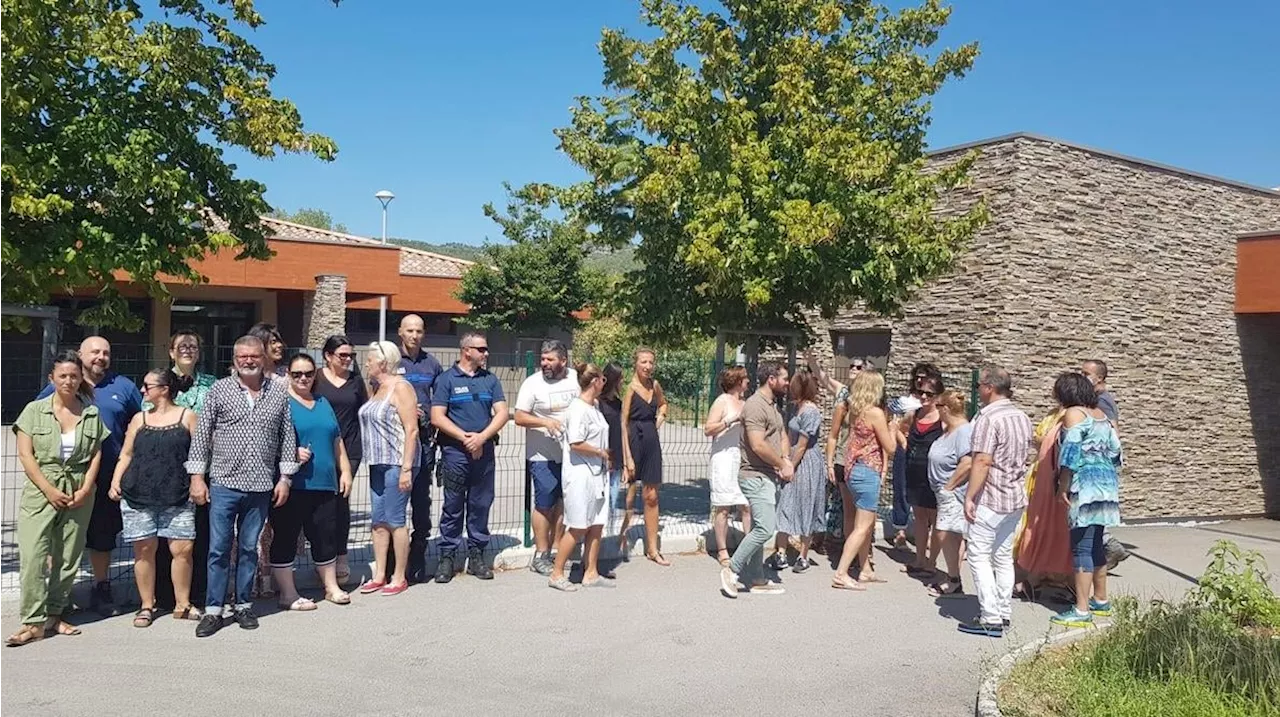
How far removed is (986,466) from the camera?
629 cm

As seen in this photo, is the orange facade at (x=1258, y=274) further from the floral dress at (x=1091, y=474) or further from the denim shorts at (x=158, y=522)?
the denim shorts at (x=158, y=522)

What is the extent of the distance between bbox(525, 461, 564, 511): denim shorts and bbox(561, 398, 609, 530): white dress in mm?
350

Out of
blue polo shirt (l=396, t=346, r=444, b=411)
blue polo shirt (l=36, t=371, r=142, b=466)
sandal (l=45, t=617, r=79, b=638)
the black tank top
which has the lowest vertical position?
sandal (l=45, t=617, r=79, b=638)

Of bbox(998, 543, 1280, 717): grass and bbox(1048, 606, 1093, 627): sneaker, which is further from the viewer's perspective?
bbox(1048, 606, 1093, 627): sneaker

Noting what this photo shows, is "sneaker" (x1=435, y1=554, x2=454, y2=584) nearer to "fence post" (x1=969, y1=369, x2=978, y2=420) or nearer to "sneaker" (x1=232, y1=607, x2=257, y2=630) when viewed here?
"sneaker" (x1=232, y1=607, x2=257, y2=630)

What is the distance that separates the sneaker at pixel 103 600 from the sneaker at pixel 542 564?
299cm

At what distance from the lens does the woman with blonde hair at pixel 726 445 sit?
7.33 m

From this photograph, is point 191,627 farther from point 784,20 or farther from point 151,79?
point 784,20

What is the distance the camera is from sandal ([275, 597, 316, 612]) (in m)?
6.30

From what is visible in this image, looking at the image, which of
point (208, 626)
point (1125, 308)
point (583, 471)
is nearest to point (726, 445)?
point (583, 471)

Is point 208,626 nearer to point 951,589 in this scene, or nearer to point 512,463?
point 951,589

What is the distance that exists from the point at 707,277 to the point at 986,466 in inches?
147

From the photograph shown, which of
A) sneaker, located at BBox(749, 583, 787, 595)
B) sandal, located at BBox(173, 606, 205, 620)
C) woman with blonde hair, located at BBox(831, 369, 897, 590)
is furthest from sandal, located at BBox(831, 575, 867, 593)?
sandal, located at BBox(173, 606, 205, 620)

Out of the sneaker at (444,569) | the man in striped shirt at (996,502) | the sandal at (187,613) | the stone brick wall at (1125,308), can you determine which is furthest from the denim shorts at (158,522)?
the stone brick wall at (1125,308)
